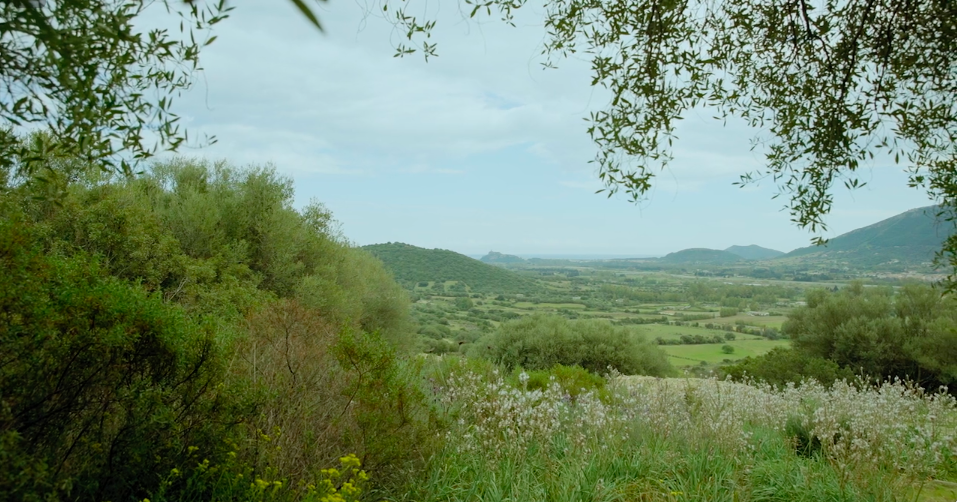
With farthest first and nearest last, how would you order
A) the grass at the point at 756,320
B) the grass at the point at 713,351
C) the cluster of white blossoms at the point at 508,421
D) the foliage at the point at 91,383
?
1. the grass at the point at 756,320
2. the grass at the point at 713,351
3. the cluster of white blossoms at the point at 508,421
4. the foliage at the point at 91,383

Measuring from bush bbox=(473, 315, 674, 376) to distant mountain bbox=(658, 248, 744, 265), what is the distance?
24.0 metres

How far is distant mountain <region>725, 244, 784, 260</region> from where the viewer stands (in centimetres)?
3378

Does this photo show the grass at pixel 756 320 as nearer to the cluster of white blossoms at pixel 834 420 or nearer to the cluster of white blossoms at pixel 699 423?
the cluster of white blossoms at pixel 834 420

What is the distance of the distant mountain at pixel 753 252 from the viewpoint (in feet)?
111

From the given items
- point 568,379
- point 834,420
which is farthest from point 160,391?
point 568,379

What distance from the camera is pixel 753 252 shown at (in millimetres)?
37625

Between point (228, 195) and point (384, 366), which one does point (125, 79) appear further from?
point (228, 195)

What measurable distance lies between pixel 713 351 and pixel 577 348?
8908mm

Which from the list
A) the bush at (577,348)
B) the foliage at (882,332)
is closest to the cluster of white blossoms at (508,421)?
the bush at (577,348)

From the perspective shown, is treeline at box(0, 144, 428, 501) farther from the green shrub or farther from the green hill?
the green hill

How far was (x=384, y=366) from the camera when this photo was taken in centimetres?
380

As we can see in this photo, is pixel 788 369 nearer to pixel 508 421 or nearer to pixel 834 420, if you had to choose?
pixel 834 420

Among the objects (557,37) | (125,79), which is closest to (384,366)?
(125,79)

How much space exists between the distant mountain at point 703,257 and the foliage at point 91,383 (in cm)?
4040
